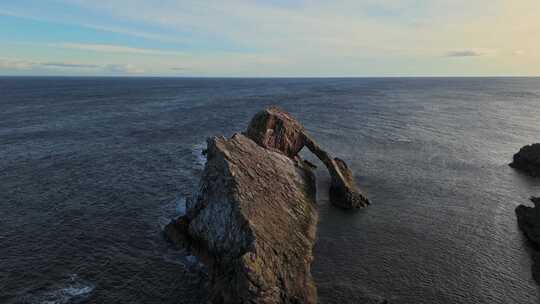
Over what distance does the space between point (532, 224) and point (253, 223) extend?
40161 mm

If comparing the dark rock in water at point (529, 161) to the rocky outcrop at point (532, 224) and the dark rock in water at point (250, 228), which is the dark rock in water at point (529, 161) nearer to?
the rocky outcrop at point (532, 224)

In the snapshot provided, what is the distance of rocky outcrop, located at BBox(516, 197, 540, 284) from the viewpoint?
1795 inches

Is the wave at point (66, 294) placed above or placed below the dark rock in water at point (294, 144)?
below

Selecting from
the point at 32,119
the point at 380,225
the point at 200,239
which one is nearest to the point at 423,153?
the point at 380,225

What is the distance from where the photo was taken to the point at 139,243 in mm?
47406

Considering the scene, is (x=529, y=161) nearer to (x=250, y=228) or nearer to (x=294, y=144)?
(x=294, y=144)

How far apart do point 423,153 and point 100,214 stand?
70947 millimetres

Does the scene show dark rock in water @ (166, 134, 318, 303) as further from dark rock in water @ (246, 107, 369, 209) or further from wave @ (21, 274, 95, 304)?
wave @ (21, 274, 95, 304)

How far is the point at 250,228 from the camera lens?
125 feet

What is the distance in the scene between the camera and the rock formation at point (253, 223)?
35.6 m

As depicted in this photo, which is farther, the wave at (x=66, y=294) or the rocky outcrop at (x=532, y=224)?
the rocky outcrop at (x=532, y=224)

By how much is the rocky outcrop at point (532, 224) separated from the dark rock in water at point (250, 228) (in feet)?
88.6

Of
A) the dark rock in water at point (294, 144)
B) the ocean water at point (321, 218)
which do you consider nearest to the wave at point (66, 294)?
the ocean water at point (321, 218)

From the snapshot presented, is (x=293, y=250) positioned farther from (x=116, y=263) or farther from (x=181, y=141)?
(x=181, y=141)
